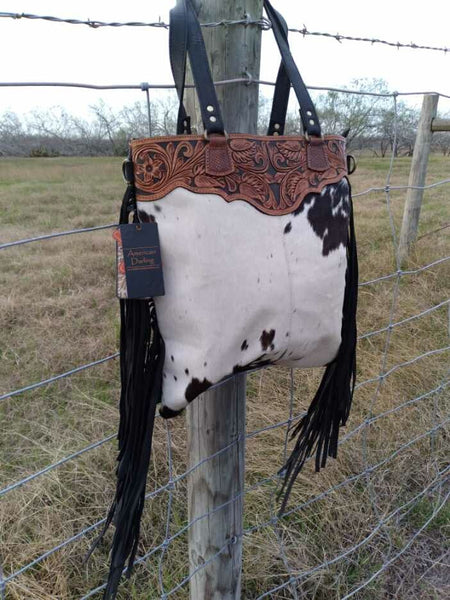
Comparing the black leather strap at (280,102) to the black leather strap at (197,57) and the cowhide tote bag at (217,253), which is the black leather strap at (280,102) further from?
the black leather strap at (197,57)

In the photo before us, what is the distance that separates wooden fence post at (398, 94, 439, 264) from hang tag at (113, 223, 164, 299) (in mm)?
2468

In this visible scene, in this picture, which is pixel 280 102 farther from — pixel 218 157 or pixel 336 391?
pixel 336 391

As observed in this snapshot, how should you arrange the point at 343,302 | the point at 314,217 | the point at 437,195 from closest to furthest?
the point at 314,217 → the point at 343,302 → the point at 437,195

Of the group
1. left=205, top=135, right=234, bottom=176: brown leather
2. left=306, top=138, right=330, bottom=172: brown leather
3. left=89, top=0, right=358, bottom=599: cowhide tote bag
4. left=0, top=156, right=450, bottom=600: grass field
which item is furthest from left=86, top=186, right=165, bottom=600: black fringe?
left=0, top=156, right=450, bottom=600: grass field

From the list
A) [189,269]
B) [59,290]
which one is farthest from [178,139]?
[59,290]

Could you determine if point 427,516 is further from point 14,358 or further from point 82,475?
point 14,358

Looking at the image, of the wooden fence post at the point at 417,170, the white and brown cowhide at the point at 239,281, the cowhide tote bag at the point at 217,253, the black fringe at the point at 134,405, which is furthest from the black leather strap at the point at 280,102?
the wooden fence post at the point at 417,170

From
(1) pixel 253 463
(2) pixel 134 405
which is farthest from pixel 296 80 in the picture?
→ (1) pixel 253 463

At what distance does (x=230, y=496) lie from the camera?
34.7 inches

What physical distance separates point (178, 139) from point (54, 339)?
6.72 ft

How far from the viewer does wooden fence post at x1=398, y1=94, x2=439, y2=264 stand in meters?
2.82

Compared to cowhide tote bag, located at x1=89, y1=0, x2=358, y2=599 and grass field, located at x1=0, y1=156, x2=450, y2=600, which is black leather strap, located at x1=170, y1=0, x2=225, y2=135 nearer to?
cowhide tote bag, located at x1=89, y1=0, x2=358, y2=599

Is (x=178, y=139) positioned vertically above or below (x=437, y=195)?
above

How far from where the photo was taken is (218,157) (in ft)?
1.91
